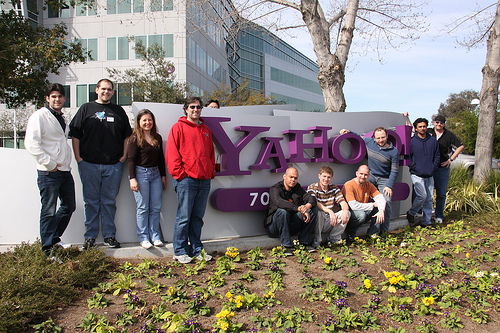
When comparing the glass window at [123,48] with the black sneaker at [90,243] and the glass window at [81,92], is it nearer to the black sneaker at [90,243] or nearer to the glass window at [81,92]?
the glass window at [81,92]

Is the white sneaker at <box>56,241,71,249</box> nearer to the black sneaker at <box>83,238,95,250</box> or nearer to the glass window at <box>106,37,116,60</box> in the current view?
the black sneaker at <box>83,238,95,250</box>

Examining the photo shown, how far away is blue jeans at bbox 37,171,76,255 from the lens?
3945mm

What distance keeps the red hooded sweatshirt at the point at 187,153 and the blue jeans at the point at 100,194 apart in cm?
75

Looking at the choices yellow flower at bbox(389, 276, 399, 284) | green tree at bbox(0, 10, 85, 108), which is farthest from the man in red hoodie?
green tree at bbox(0, 10, 85, 108)

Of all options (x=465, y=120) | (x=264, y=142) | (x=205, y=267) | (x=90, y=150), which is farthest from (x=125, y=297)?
(x=465, y=120)

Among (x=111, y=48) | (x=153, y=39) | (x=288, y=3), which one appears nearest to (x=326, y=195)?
(x=288, y=3)

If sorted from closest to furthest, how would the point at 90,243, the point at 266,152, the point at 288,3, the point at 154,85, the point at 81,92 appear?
1. the point at 90,243
2. the point at 266,152
3. the point at 288,3
4. the point at 154,85
5. the point at 81,92

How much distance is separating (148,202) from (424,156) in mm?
4442

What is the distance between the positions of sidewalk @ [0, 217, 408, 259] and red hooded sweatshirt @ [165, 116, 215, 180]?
999 mm

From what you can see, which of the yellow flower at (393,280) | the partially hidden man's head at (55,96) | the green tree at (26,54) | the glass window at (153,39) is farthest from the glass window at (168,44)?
the yellow flower at (393,280)

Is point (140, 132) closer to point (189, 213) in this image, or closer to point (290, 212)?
point (189, 213)

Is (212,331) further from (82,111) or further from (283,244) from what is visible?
(82,111)

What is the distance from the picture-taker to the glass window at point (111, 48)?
93.6ft

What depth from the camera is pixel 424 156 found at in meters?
6.14
